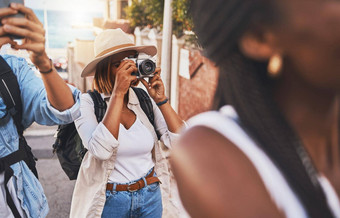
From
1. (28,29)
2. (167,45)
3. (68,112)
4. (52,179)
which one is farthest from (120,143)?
(167,45)

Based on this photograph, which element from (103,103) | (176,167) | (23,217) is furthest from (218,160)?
(103,103)

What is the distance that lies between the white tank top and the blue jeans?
0.27 ft

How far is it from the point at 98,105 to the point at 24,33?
3.80ft

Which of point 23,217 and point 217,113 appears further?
point 23,217

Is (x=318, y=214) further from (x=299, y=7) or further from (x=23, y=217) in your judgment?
(x=23, y=217)

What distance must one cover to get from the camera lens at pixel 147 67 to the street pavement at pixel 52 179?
2.25 m

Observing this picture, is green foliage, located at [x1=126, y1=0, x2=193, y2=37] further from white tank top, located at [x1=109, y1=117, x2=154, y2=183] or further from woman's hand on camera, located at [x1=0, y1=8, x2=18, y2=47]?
woman's hand on camera, located at [x1=0, y1=8, x2=18, y2=47]

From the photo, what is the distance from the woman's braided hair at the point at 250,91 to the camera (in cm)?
67

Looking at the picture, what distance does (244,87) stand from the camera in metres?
0.73

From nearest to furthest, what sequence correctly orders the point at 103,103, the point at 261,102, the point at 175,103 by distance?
the point at 261,102 < the point at 103,103 < the point at 175,103

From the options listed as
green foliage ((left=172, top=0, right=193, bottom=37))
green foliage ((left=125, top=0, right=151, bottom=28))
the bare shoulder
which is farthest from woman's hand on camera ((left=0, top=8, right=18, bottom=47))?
green foliage ((left=125, top=0, right=151, bottom=28))

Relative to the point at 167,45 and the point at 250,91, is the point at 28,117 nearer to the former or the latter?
the point at 250,91

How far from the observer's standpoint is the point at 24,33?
1.03 meters

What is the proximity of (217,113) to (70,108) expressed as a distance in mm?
1031
